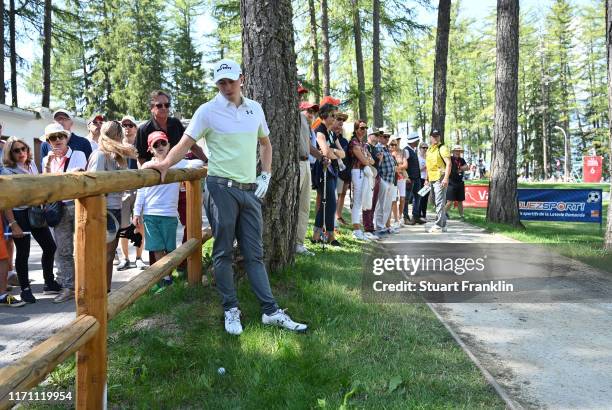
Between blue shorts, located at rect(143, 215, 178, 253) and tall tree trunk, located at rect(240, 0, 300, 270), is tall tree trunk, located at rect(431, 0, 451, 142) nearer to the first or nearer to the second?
tall tree trunk, located at rect(240, 0, 300, 270)

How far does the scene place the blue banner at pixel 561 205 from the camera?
422 inches

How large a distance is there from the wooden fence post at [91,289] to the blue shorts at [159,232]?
2.84m

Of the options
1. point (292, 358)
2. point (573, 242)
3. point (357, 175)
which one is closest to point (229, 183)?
point (292, 358)

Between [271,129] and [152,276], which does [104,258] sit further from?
[271,129]

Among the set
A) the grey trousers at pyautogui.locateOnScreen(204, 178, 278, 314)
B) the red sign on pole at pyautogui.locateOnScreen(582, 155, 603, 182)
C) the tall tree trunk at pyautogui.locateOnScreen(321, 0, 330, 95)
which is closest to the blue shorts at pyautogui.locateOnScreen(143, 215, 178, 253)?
the grey trousers at pyautogui.locateOnScreen(204, 178, 278, 314)

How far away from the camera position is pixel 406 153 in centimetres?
1214

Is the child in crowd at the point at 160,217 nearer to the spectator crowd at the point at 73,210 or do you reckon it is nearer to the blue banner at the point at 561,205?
the spectator crowd at the point at 73,210

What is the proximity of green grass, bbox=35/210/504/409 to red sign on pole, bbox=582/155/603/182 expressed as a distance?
41715 mm

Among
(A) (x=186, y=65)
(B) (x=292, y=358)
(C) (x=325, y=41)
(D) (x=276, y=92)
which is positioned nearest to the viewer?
(B) (x=292, y=358)

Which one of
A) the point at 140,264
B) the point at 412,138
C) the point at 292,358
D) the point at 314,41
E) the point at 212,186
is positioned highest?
the point at 314,41

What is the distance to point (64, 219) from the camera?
5562mm

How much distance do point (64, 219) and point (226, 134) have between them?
2.51 m

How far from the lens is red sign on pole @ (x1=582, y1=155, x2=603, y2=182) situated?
40656 millimetres

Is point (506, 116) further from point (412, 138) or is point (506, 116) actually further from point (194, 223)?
point (194, 223)
